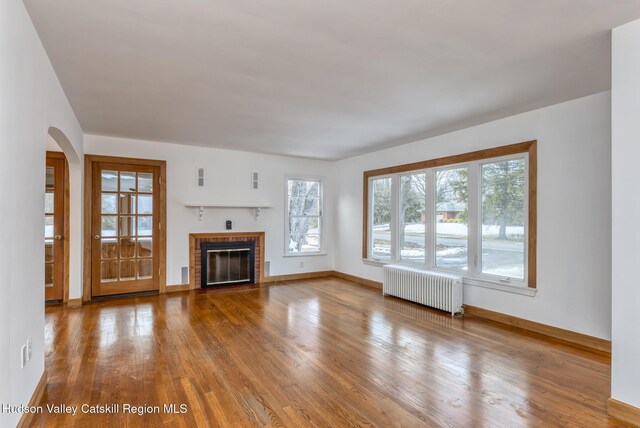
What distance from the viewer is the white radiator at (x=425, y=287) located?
4.64 m

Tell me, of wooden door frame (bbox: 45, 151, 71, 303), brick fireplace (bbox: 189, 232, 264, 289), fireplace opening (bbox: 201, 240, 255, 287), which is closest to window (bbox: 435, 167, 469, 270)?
brick fireplace (bbox: 189, 232, 264, 289)

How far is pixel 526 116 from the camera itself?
408cm

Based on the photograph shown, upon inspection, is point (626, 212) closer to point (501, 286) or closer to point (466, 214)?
point (501, 286)

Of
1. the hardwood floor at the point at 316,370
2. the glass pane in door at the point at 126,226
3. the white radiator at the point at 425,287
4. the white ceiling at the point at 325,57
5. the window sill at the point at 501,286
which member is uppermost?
the white ceiling at the point at 325,57

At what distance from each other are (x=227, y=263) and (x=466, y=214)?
4.27 metres

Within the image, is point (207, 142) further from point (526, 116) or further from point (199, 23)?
point (526, 116)

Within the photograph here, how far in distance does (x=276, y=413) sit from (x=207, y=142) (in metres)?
4.62

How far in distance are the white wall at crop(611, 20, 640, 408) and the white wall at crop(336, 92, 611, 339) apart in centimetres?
136

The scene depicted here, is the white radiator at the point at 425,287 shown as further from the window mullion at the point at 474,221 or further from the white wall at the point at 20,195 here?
the white wall at the point at 20,195

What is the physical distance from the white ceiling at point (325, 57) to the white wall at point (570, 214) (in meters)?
0.26

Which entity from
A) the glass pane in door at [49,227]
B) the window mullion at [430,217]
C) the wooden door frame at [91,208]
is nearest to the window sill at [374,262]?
the window mullion at [430,217]

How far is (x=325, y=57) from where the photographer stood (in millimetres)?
2686

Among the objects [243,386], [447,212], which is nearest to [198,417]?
[243,386]

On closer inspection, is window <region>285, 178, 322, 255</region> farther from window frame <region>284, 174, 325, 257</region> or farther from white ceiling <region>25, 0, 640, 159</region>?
white ceiling <region>25, 0, 640, 159</region>
